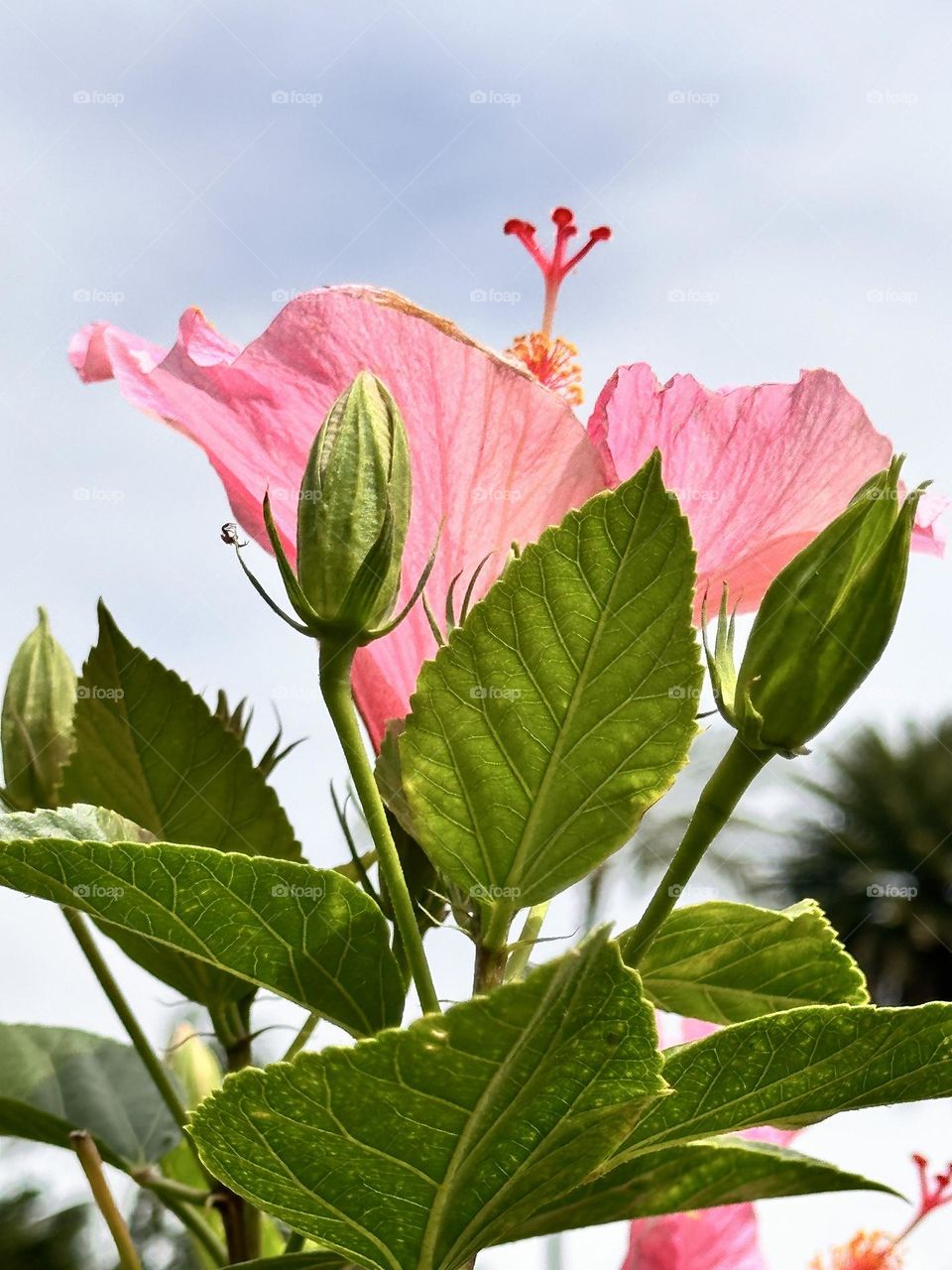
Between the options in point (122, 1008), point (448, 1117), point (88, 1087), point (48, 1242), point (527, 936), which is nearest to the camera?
point (448, 1117)

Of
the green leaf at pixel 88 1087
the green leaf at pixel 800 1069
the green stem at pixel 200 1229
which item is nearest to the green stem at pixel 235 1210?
the green stem at pixel 200 1229

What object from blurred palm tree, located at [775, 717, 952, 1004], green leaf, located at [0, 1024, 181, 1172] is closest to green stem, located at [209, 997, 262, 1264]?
green leaf, located at [0, 1024, 181, 1172]

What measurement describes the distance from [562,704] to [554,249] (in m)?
0.26

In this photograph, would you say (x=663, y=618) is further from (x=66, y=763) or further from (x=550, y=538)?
(x=66, y=763)

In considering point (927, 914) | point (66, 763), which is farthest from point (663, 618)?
point (927, 914)

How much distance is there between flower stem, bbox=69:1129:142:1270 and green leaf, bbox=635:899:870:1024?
212mm

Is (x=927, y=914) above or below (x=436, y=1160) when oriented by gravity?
above

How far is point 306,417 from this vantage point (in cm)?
48

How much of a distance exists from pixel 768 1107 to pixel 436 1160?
10 centimetres

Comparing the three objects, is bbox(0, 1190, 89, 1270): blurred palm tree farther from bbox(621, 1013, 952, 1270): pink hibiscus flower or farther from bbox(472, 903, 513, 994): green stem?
bbox(472, 903, 513, 994): green stem

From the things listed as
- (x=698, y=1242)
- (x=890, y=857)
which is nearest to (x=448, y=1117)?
(x=698, y=1242)

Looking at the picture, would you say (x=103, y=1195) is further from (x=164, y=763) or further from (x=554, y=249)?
(x=554, y=249)

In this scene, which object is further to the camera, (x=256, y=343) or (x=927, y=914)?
(x=927, y=914)

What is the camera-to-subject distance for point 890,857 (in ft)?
41.4
